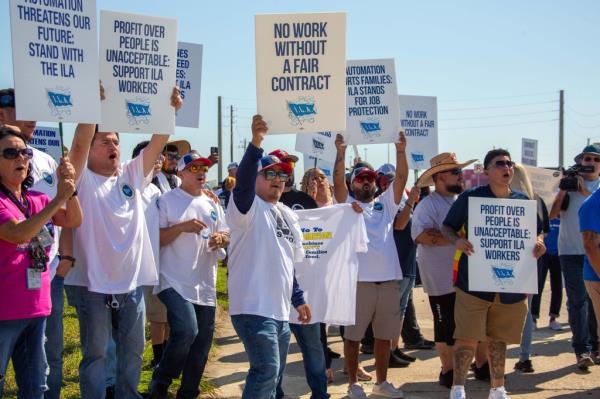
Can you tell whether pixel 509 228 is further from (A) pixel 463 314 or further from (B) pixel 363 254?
(B) pixel 363 254

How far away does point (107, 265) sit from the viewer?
528 centimetres

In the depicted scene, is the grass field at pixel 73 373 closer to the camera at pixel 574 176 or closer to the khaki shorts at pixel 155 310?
the khaki shorts at pixel 155 310

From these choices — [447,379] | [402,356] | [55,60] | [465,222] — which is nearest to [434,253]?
[465,222]

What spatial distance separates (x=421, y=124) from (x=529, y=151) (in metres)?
8.74

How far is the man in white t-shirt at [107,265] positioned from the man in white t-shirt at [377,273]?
7.34ft

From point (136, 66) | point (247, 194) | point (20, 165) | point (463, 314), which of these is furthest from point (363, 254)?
point (20, 165)

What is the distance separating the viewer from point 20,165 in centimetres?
439

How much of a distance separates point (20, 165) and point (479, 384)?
5.05m

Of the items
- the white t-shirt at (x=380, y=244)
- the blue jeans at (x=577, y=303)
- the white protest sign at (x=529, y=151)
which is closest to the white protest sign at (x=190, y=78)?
the white t-shirt at (x=380, y=244)

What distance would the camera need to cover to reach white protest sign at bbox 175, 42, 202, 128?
26.2 ft

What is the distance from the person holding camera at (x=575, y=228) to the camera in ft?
26.8

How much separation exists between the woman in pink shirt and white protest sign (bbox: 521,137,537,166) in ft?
50.6

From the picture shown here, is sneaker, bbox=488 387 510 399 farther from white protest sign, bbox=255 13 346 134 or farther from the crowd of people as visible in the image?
white protest sign, bbox=255 13 346 134

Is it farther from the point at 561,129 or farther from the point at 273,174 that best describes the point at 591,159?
the point at 561,129
